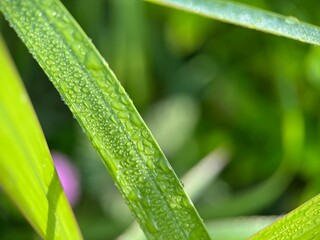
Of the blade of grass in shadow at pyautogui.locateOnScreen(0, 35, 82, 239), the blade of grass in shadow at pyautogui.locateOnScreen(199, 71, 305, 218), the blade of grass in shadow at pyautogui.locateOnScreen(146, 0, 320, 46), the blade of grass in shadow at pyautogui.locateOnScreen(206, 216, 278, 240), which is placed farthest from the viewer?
the blade of grass in shadow at pyautogui.locateOnScreen(199, 71, 305, 218)

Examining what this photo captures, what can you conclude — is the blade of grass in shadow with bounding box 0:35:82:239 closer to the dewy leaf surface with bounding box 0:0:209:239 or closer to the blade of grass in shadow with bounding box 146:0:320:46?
the dewy leaf surface with bounding box 0:0:209:239

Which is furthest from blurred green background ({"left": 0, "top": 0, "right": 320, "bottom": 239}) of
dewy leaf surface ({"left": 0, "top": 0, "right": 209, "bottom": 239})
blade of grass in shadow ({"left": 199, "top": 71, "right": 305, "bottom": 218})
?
dewy leaf surface ({"left": 0, "top": 0, "right": 209, "bottom": 239})

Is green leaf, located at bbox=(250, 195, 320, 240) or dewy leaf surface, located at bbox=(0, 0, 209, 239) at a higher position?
dewy leaf surface, located at bbox=(0, 0, 209, 239)

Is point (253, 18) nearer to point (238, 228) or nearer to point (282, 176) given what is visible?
point (238, 228)

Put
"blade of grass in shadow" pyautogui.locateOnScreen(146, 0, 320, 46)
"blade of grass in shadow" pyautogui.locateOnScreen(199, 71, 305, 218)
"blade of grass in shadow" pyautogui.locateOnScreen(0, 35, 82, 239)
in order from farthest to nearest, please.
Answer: "blade of grass in shadow" pyautogui.locateOnScreen(199, 71, 305, 218)
"blade of grass in shadow" pyautogui.locateOnScreen(146, 0, 320, 46)
"blade of grass in shadow" pyautogui.locateOnScreen(0, 35, 82, 239)

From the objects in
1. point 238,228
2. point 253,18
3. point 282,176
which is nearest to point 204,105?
point 282,176

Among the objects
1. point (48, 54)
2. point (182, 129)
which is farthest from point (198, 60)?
point (48, 54)

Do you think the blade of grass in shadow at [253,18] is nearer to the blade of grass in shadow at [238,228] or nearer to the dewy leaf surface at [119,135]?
the dewy leaf surface at [119,135]
